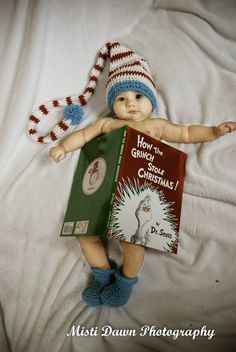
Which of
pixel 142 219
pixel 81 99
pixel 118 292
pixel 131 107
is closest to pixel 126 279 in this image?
pixel 118 292

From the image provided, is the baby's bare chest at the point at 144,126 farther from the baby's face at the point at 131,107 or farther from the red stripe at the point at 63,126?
the red stripe at the point at 63,126

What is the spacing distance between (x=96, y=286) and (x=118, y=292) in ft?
0.20

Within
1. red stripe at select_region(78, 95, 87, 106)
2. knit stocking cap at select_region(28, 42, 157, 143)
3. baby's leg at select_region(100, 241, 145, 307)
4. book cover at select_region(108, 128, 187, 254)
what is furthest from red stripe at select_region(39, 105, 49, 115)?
baby's leg at select_region(100, 241, 145, 307)

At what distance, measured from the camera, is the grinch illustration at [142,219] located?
70 cm

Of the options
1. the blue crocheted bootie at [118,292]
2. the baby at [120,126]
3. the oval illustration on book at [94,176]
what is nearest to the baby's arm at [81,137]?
the baby at [120,126]

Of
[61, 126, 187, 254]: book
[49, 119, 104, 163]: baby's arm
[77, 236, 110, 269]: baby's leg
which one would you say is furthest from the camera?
[49, 119, 104, 163]: baby's arm

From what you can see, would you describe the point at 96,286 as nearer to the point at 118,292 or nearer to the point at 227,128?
the point at 118,292

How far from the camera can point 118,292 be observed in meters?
0.76

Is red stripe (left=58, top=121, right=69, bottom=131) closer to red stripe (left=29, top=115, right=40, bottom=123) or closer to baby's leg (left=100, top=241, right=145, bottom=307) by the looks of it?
red stripe (left=29, top=115, right=40, bottom=123)

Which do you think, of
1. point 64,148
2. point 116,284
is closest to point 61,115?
point 64,148

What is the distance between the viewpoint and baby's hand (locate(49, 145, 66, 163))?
87 centimetres

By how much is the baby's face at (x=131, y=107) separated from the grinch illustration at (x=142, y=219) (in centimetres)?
25

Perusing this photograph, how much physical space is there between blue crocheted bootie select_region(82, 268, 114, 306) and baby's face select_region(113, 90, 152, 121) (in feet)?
1.33

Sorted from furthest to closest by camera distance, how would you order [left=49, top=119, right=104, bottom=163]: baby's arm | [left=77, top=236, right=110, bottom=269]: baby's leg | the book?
[left=49, top=119, right=104, bottom=163]: baby's arm
[left=77, top=236, right=110, bottom=269]: baby's leg
the book
